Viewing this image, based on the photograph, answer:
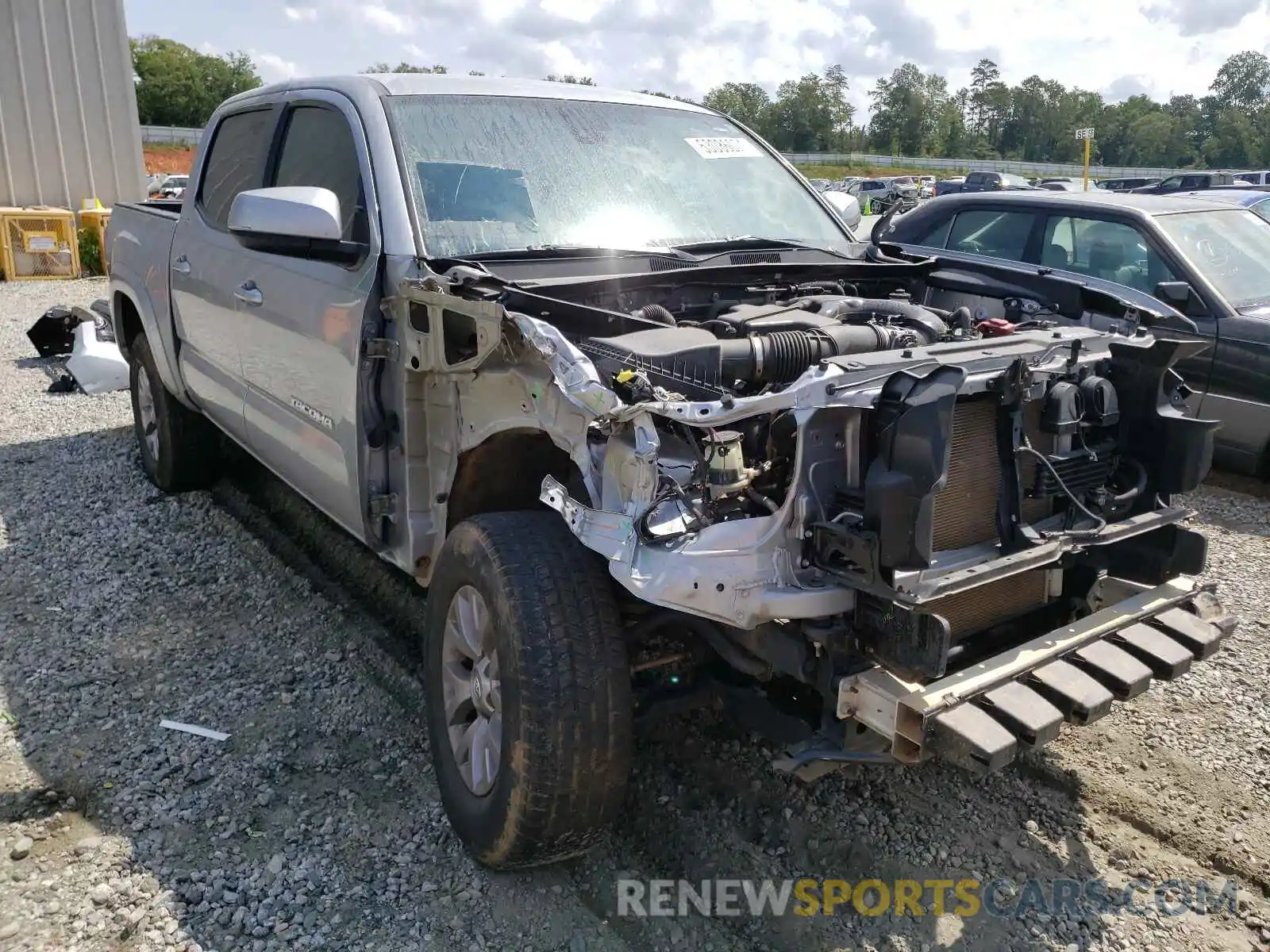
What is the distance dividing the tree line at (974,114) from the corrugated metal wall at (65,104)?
209 ft

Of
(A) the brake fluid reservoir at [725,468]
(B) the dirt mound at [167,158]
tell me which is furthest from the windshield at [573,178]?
(B) the dirt mound at [167,158]

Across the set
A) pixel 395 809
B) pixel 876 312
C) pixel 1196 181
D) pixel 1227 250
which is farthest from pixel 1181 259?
pixel 1196 181

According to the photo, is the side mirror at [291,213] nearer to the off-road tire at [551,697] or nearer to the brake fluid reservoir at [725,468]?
the off-road tire at [551,697]

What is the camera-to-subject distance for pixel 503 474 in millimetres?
3121

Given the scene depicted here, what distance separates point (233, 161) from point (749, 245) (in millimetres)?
2550

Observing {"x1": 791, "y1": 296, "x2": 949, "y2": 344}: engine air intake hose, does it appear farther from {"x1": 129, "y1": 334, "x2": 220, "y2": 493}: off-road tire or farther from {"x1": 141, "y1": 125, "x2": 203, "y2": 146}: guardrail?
{"x1": 141, "y1": 125, "x2": 203, "y2": 146}: guardrail

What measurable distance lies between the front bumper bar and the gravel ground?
0.58 meters

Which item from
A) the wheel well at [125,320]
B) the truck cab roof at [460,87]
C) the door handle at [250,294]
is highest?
the truck cab roof at [460,87]

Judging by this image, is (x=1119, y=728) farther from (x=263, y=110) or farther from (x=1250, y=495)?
(x=263, y=110)

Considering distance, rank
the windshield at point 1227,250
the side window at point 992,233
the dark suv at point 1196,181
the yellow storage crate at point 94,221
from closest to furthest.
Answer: the windshield at point 1227,250 → the side window at point 992,233 → the yellow storage crate at point 94,221 → the dark suv at point 1196,181

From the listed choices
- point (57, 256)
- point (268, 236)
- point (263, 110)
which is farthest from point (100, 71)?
point (268, 236)

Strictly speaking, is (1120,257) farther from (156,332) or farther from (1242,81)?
(1242,81)

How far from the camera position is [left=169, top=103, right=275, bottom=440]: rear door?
4.34m

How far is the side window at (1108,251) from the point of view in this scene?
6.59 metres
